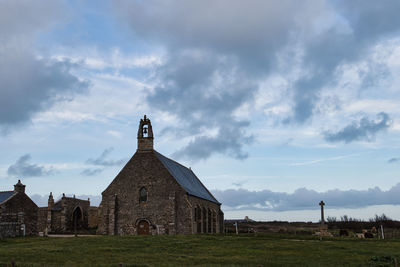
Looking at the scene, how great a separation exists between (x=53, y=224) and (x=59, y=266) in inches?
1586

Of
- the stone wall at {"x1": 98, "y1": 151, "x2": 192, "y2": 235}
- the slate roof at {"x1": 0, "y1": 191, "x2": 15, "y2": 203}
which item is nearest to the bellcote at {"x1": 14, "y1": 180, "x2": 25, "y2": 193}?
the slate roof at {"x1": 0, "y1": 191, "x2": 15, "y2": 203}

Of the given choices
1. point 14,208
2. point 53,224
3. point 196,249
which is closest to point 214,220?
point 53,224

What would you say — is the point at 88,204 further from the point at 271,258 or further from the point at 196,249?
the point at 271,258

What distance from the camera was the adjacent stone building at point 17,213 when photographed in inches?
1753

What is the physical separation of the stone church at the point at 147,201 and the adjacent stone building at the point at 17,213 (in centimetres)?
865

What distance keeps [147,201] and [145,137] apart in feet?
24.1

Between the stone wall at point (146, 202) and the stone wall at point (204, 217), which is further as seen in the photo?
the stone wall at point (204, 217)

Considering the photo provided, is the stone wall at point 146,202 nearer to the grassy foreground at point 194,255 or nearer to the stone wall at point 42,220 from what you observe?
the grassy foreground at point 194,255

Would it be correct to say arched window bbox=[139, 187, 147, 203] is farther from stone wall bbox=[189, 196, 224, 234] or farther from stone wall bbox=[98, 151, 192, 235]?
stone wall bbox=[189, 196, 224, 234]

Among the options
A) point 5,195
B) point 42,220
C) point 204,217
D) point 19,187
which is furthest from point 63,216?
point 204,217

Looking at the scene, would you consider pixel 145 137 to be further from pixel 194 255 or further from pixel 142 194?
pixel 194 255

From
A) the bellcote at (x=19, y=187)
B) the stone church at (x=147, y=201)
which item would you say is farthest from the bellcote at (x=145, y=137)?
the bellcote at (x=19, y=187)

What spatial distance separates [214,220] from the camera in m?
57.6

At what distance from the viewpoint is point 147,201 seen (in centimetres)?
4500
